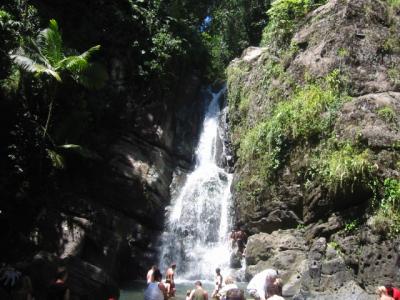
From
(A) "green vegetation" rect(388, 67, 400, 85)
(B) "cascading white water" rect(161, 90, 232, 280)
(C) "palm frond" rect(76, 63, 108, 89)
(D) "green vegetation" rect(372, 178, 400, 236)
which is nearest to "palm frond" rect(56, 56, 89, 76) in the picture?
(C) "palm frond" rect(76, 63, 108, 89)

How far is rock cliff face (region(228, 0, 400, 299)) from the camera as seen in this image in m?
13.1

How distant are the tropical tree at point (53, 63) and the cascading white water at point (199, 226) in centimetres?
632

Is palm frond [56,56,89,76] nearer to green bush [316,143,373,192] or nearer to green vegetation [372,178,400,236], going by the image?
green bush [316,143,373,192]

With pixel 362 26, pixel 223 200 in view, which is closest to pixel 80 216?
pixel 223 200

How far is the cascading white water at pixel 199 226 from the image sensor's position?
18.2 metres

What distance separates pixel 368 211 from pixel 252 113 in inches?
295

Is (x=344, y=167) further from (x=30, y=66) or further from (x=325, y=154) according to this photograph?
(x=30, y=66)

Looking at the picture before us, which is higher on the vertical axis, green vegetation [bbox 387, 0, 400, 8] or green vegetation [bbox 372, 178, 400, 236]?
green vegetation [bbox 387, 0, 400, 8]

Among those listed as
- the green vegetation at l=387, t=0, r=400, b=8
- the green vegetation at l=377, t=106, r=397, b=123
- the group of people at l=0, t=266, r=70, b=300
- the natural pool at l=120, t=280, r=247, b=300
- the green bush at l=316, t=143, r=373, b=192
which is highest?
the green vegetation at l=387, t=0, r=400, b=8

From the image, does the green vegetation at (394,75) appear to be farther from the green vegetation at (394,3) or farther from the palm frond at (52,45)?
the palm frond at (52,45)

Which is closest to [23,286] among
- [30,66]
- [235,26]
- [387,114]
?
[30,66]

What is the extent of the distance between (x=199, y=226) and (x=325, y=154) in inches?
265

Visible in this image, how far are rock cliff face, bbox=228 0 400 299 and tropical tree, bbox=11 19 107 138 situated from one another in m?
6.49

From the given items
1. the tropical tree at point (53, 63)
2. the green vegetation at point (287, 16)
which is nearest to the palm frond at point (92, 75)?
the tropical tree at point (53, 63)
